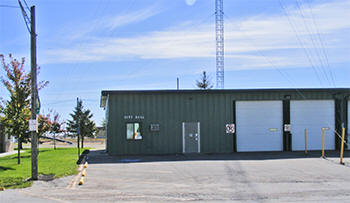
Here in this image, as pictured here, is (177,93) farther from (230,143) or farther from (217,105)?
(230,143)

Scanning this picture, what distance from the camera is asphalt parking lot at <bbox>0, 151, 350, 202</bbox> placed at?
1023 cm

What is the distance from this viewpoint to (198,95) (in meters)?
24.7

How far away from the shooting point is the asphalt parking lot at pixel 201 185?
10.2 meters

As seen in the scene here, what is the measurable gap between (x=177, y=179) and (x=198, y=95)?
38.8 ft

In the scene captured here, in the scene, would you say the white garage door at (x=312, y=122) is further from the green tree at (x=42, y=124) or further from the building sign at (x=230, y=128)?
the green tree at (x=42, y=124)

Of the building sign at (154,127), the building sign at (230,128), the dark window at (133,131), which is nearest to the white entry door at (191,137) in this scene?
the building sign at (154,127)

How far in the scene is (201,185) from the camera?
12117 mm

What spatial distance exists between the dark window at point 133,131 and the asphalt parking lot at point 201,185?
7.24m

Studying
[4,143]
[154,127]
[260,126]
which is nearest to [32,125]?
[154,127]

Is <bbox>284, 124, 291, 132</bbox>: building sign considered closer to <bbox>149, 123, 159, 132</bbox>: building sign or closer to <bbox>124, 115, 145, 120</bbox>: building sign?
<bbox>149, 123, 159, 132</bbox>: building sign

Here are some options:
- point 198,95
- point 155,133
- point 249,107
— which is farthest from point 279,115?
point 155,133

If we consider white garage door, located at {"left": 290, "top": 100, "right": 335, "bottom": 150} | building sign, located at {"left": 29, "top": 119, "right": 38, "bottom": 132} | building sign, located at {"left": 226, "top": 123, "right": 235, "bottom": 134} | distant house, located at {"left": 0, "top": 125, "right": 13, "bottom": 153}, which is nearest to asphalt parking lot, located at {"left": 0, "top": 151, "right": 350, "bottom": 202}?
building sign, located at {"left": 29, "top": 119, "right": 38, "bottom": 132}

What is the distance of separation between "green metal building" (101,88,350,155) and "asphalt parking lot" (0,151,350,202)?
7385 mm

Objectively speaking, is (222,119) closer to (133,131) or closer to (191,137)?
(191,137)
